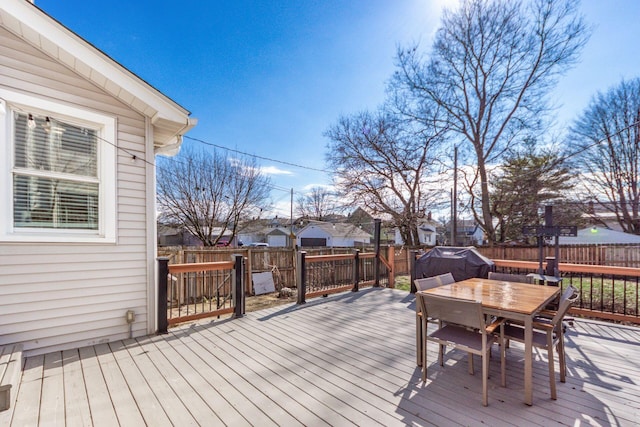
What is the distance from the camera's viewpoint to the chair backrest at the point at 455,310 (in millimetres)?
2248

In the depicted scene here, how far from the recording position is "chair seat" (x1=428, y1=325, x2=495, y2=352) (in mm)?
2363

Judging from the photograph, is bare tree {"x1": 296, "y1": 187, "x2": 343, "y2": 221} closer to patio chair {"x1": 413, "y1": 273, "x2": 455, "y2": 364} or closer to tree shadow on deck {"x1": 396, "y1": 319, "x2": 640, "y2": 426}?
patio chair {"x1": 413, "y1": 273, "x2": 455, "y2": 364}

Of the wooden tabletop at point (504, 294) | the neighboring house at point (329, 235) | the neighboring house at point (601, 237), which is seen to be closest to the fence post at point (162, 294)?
the wooden tabletop at point (504, 294)

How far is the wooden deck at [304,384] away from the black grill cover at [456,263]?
1808mm

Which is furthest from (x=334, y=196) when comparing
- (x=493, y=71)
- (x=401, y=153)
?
(x=493, y=71)

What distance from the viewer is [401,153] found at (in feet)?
51.9

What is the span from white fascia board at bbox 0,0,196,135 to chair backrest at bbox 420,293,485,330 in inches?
145

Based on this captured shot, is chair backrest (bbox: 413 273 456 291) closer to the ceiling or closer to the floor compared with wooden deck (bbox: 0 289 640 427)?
closer to the ceiling

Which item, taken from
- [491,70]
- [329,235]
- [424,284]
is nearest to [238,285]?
[424,284]

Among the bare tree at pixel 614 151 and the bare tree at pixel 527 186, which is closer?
the bare tree at pixel 527 186

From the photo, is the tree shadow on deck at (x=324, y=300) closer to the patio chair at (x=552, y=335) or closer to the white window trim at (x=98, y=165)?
the white window trim at (x=98, y=165)

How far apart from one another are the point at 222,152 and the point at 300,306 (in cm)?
1202

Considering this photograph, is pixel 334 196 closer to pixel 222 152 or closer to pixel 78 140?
pixel 222 152

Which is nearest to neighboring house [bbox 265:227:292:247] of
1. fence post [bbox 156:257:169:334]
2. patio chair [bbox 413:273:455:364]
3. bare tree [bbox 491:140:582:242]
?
bare tree [bbox 491:140:582:242]
